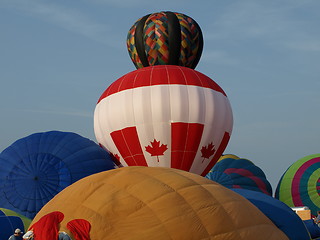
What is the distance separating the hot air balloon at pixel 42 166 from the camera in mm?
14828

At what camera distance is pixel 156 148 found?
607 inches

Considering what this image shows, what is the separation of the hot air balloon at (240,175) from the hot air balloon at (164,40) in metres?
6.57

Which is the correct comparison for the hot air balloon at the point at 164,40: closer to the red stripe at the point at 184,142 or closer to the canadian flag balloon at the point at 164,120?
the canadian flag balloon at the point at 164,120

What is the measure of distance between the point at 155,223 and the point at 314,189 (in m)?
16.7

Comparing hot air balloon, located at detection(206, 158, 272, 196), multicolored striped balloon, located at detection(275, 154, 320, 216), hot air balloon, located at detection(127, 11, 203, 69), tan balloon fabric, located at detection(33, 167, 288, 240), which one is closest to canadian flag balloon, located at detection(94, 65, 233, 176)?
hot air balloon, located at detection(127, 11, 203, 69)

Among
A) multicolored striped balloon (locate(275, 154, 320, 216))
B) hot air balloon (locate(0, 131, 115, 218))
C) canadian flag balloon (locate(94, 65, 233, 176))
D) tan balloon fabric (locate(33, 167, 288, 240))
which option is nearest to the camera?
tan balloon fabric (locate(33, 167, 288, 240))

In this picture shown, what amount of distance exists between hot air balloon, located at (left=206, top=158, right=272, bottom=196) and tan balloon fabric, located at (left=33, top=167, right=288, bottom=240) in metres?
14.4

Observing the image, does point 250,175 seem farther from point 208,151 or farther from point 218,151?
point 208,151

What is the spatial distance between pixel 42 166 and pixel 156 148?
303 cm

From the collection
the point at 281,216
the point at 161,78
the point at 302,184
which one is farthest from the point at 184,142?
the point at 302,184

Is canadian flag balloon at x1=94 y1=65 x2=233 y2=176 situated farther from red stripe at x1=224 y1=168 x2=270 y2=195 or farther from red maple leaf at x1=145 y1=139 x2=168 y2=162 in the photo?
red stripe at x1=224 y1=168 x2=270 y2=195

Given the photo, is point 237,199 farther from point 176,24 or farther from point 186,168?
point 176,24

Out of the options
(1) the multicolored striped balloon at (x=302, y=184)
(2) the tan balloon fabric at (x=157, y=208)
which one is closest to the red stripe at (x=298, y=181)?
(1) the multicolored striped balloon at (x=302, y=184)

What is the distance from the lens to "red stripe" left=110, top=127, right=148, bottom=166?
50.9ft
